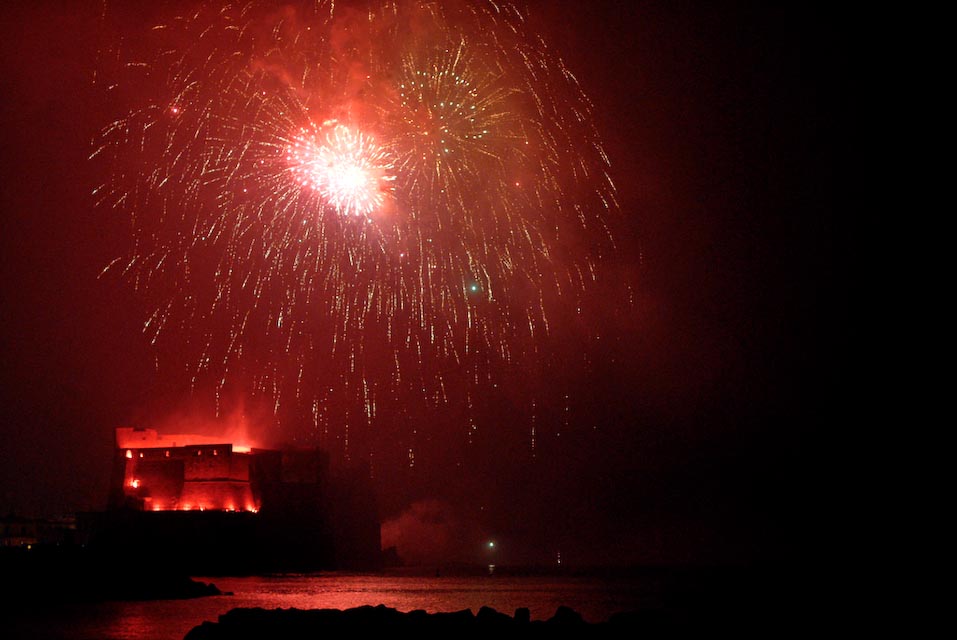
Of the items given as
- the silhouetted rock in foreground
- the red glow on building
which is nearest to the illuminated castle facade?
the red glow on building

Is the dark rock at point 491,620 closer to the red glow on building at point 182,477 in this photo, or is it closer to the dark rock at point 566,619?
the dark rock at point 566,619

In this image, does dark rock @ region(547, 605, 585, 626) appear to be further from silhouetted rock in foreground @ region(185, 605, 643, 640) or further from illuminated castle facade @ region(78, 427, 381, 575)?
illuminated castle facade @ region(78, 427, 381, 575)

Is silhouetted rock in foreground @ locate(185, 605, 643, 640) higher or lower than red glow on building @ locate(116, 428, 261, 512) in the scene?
lower

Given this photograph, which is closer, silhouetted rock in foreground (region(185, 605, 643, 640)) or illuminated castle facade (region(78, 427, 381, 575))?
silhouetted rock in foreground (region(185, 605, 643, 640))

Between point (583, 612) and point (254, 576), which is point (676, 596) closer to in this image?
point (583, 612)

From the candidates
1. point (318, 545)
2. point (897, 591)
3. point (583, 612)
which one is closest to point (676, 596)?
point (897, 591)

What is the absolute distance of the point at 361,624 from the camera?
20.2 meters

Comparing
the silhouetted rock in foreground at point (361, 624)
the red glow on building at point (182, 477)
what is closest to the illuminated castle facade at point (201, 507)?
the red glow on building at point (182, 477)

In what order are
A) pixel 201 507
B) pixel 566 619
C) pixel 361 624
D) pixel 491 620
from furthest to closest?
pixel 201 507, pixel 566 619, pixel 491 620, pixel 361 624

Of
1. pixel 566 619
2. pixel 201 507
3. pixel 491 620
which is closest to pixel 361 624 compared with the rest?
pixel 491 620

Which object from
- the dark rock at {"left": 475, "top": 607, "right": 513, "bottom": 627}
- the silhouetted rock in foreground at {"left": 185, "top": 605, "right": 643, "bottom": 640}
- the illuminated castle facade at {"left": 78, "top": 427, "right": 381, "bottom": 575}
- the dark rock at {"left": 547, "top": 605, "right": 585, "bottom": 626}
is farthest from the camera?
the illuminated castle facade at {"left": 78, "top": 427, "right": 381, "bottom": 575}

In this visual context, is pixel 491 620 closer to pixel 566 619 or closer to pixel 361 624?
pixel 566 619

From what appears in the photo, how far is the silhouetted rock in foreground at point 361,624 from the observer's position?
64.1ft

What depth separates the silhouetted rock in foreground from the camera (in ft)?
64.1
